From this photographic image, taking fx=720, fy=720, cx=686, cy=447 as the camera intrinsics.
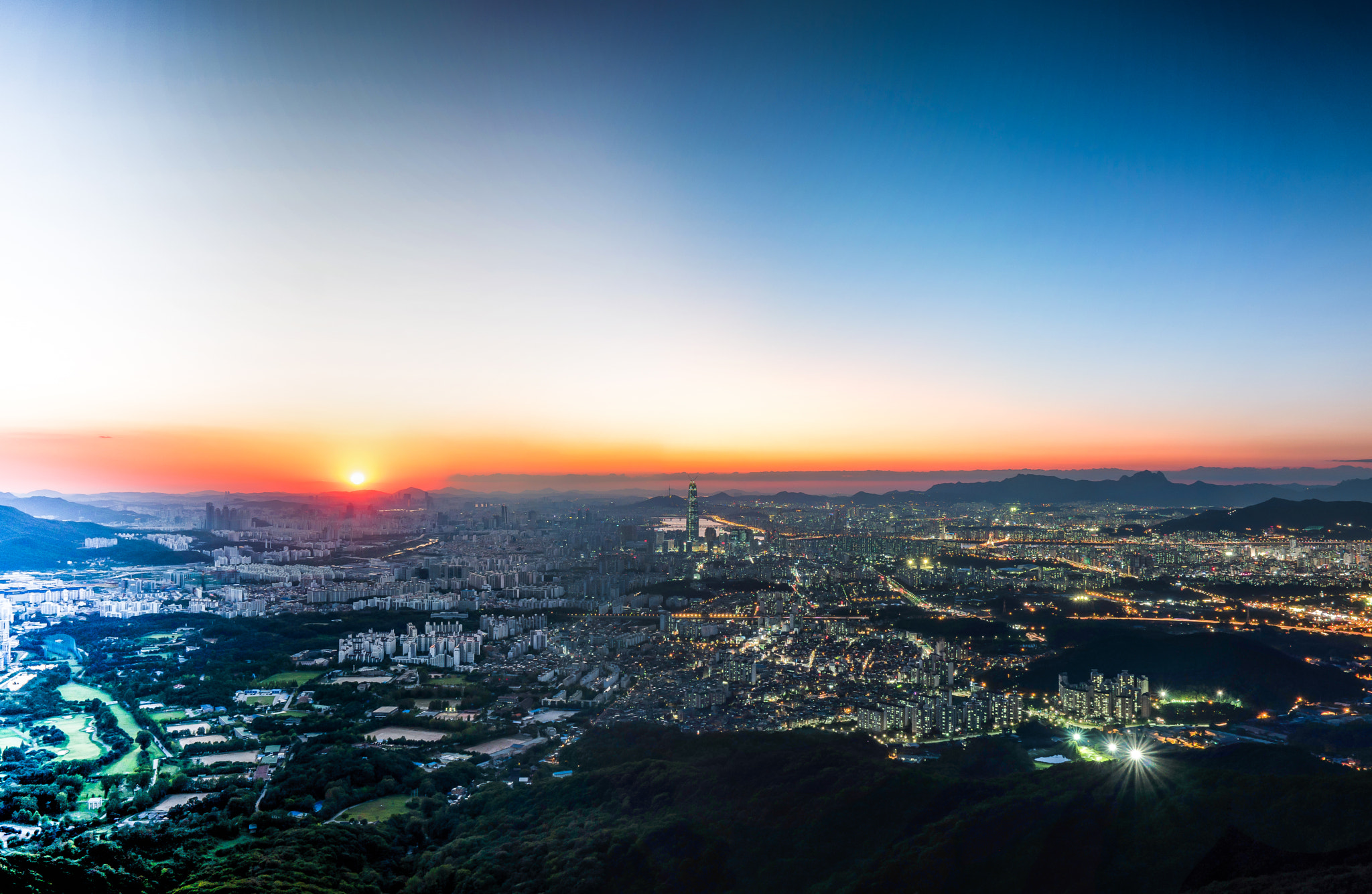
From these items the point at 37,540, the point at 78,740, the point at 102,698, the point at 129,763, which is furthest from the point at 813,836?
the point at 37,540

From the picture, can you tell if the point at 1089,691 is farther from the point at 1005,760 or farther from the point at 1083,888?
the point at 1083,888

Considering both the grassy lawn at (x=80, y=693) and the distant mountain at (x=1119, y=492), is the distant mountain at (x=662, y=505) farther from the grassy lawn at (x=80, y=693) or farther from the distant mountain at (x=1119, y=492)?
the grassy lawn at (x=80, y=693)

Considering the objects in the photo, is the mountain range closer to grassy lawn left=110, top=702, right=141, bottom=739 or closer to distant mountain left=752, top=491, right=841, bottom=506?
distant mountain left=752, top=491, right=841, bottom=506

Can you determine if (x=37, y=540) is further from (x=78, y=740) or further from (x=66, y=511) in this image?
(x=78, y=740)

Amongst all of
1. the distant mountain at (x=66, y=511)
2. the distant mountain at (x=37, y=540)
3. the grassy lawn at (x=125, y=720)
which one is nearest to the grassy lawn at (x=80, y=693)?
the grassy lawn at (x=125, y=720)

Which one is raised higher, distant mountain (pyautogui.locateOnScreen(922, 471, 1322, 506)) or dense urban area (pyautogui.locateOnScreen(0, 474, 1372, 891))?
distant mountain (pyautogui.locateOnScreen(922, 471, 1322, 506))

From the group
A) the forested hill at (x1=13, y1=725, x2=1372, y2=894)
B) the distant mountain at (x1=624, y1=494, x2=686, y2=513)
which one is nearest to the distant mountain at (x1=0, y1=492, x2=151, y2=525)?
the distant mountain at (x1=624, y1=494, x2=686, y2=513)
